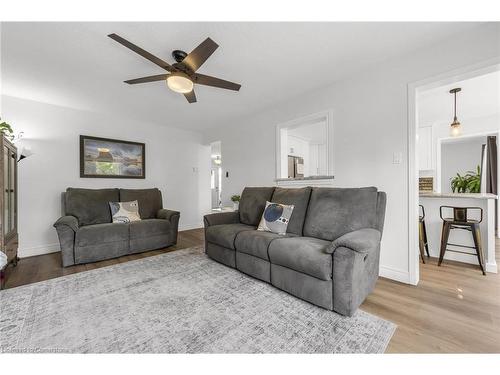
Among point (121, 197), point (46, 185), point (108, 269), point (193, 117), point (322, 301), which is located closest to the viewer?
point (322, 301)

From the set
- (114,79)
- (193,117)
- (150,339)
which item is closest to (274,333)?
(150,339)

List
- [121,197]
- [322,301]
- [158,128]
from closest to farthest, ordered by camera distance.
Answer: [322,301]
[121,197]
[158,128]

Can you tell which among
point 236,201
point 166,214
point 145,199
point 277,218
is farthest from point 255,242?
point 145,199

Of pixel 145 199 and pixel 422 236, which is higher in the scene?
pixel 145 199

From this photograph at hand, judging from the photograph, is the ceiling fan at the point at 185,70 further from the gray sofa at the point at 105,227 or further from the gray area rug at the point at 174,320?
the gray sofa at the point at 105,227

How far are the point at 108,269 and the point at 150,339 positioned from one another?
163cm

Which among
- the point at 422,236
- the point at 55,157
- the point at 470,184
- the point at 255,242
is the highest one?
the point at 55,157

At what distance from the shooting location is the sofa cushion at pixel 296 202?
249 centimetres

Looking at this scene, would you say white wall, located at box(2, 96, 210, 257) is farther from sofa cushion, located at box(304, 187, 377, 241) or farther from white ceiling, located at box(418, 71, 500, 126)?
white ceiling, located at box(418, 71, 500, 126)

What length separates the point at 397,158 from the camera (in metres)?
2.34

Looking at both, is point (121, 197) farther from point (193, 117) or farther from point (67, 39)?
point (67, 39)

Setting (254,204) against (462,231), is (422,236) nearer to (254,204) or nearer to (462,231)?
(462,231)

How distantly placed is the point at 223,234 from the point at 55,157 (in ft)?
10.4

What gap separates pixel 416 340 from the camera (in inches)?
54.4
